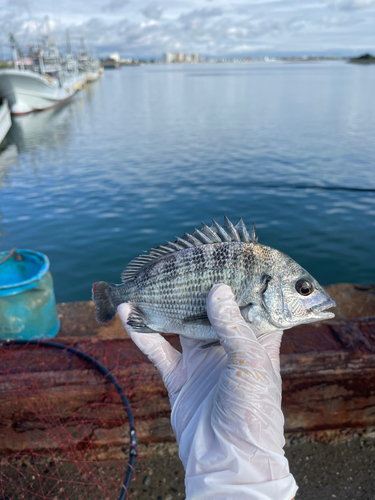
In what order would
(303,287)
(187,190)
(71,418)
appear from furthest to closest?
(187,190) → (71,418) → (303,287)

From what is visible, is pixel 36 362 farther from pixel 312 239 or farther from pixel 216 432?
pixel 312 239

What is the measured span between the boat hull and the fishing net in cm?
4448

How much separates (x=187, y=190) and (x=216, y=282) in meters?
12.7

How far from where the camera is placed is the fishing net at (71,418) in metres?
3.48

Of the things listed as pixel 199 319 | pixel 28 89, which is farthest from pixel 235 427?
pixel 28 89

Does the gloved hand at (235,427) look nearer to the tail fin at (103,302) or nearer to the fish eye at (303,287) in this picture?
the fish eye at (303,287)

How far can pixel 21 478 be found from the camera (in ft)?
12.2

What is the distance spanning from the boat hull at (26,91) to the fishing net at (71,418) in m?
44.5

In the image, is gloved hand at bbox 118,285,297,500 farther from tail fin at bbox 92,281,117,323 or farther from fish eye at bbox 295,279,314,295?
tail fin at bbox 92,281,117,323

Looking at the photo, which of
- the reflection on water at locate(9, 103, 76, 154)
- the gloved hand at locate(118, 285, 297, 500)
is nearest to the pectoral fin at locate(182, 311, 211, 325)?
the gloved hand at locate(118, 285, 297, 500)

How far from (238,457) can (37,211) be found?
1314 cm

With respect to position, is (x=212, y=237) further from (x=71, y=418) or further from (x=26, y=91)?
(x=26, y=91)

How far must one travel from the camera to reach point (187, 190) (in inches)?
588

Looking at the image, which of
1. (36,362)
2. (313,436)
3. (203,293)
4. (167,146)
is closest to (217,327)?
(203,293)
